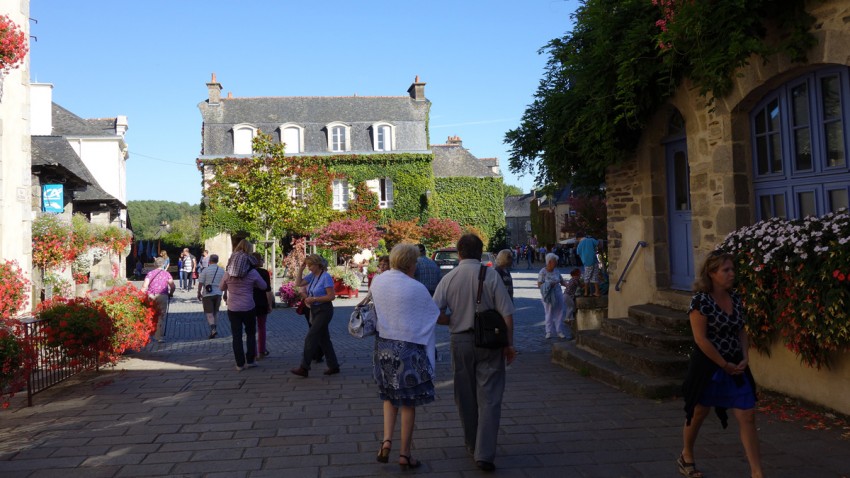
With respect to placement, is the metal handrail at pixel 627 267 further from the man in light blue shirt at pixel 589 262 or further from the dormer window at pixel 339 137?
the dormer window at pixel 339 137

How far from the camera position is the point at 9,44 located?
8836mm

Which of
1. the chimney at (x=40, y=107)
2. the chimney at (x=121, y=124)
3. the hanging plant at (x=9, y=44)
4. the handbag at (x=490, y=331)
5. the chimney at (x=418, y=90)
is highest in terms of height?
the chimney at (x=418, y=90)

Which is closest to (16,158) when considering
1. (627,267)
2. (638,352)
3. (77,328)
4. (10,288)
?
(10,288)

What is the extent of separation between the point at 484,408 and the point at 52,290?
42.3 ft

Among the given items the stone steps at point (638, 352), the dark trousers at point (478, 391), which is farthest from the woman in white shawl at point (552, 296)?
the dark trousers at point (478, 391)

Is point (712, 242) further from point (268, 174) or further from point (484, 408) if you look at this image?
point (268, 174)

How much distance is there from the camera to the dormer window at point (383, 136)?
→ 3878cm

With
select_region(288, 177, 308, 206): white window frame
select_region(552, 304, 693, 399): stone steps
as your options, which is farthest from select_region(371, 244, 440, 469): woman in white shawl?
select_region(288, 177, 308, 206): white window frame

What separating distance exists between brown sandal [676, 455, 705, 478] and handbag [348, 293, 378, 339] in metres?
2.29

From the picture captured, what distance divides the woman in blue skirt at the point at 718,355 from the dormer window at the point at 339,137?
35.2 meters

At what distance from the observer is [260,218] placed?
21562 millimetres

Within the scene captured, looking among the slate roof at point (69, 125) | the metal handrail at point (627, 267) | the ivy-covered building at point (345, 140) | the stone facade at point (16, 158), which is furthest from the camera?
the ivy-covered building at point (345, 140)

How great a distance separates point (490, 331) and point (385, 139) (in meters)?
34.8

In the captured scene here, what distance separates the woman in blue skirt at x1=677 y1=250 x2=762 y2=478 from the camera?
13.9 ft
